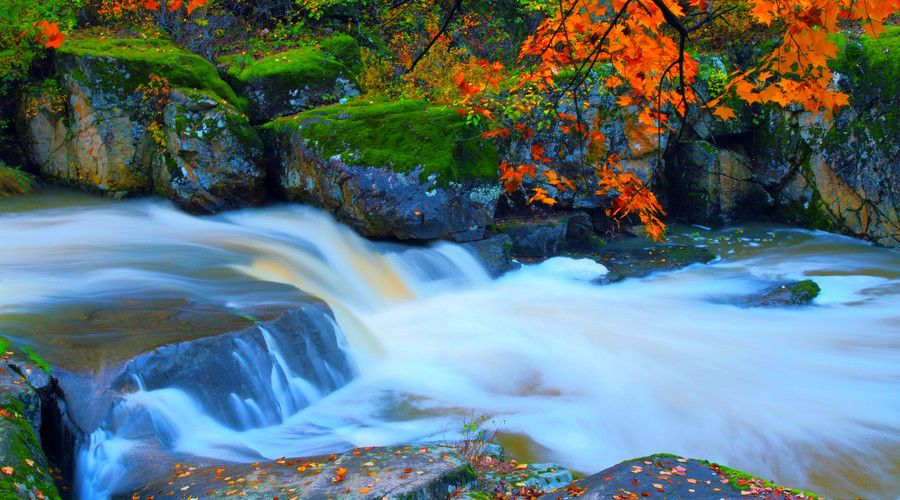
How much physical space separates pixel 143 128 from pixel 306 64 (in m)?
2.60

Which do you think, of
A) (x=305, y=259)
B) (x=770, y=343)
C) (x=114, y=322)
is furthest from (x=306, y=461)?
(x=770, y=343)

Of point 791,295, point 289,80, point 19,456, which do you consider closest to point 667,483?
point 19,456

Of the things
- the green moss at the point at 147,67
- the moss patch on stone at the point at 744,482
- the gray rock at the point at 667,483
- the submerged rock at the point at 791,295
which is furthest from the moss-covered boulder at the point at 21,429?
the submerged rock at the point at 791,295

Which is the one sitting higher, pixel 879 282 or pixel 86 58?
pixel 86 58

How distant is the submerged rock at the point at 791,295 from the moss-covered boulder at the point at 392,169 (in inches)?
140

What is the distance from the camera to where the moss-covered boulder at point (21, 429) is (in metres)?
3.28

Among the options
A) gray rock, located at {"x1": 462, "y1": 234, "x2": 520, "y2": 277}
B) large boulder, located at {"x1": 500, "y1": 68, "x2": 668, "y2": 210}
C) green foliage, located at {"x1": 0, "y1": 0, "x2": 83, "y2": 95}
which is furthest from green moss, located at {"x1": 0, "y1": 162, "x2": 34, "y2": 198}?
large boulder, located at {"x1": 500, "y1": 68, "x2": 668, "y2": 210}

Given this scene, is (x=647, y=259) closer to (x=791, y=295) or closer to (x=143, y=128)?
(x=791, y=295)

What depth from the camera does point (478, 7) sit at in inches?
583

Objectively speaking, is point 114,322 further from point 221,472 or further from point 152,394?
point 221,472

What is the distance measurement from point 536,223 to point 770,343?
403cm

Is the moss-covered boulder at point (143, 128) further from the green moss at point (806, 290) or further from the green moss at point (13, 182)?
the green moss at point (806, 290)

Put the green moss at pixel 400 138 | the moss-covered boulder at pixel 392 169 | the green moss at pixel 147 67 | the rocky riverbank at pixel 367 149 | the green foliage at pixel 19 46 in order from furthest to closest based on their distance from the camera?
the green foliage at pixel 19 46 → the green moss at pixel 147 67 → the rocky riverbank at pixel 367 149 → the green moss at pixel 400 138 → the moss-covered boulder at pixel 392 169

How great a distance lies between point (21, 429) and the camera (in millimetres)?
3732
